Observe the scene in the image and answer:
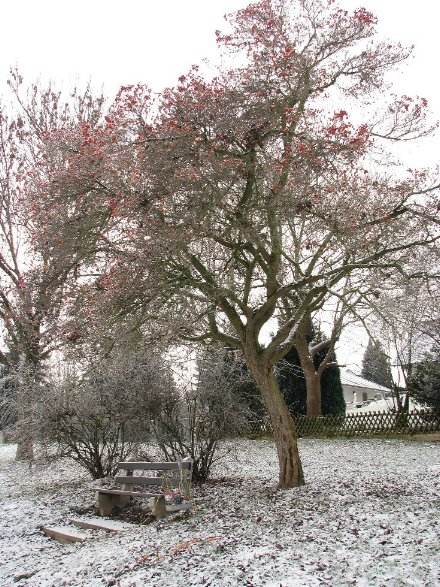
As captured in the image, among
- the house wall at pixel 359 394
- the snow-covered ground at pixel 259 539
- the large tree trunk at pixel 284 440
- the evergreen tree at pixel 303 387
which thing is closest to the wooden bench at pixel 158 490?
the snow-covered ground at pixel 259 539

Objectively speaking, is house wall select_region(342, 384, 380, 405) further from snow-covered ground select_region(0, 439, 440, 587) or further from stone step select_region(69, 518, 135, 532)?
stone step select_region(69, 518, 135, 532)

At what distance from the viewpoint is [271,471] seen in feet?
38.4

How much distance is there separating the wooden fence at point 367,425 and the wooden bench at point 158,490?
8.45 metres

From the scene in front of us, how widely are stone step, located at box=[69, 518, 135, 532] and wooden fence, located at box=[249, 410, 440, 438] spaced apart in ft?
30.3

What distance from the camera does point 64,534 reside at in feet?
25.1

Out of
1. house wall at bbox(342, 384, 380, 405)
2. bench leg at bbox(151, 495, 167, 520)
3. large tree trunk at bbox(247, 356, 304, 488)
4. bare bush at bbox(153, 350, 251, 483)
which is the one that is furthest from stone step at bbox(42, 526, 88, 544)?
house wall at bbox(342, 384, 380, 405)

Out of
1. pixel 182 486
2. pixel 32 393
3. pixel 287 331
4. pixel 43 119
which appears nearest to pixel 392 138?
pixel 287 331

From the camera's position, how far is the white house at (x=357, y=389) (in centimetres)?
4261

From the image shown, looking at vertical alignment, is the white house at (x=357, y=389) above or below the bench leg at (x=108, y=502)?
above

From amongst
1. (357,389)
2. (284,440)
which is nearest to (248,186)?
(284,440)

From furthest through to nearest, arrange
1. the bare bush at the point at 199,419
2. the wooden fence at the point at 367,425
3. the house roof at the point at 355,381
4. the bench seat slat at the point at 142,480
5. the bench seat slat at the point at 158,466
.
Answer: the house roof at the point at 355,381, the wooden fence at the point at 367,425, the bare bush at the point at 199,419, the bench seat slat at the point at 158,466, the bench seat slat at the point at 142,480

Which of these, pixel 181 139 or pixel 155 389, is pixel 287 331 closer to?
pixel 155 389

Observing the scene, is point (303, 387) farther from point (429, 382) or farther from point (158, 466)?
point (158, 466)

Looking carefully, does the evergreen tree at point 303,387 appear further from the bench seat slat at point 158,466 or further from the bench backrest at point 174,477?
the bench backrest at point 174,477
